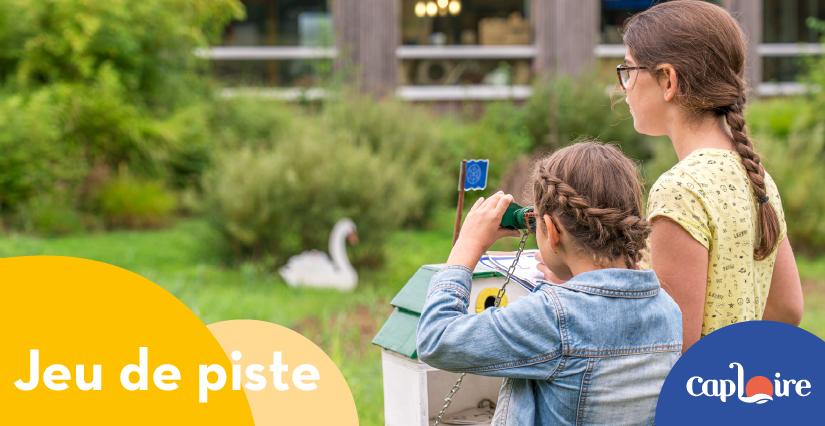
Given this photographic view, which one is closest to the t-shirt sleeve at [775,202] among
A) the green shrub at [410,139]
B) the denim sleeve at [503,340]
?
the denim sleeve at [503,340]

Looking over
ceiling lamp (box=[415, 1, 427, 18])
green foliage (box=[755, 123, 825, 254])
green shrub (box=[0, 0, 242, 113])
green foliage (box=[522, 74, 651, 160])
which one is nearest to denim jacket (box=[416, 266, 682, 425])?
green foliage (box=[755, 123, 825, 254])

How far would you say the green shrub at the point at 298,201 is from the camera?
25.8ft

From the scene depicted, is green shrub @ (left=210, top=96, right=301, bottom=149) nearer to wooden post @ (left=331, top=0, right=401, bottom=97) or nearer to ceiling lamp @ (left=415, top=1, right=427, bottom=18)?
wooden post @ (left=331, top=0, right=401, bottom=97)

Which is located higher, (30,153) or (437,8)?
(437,8)

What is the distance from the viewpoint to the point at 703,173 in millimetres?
2010

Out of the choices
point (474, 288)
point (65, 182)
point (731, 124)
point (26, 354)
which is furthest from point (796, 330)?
point (65, 182)

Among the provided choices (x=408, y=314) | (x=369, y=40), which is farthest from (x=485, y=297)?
(x=369, y=40)

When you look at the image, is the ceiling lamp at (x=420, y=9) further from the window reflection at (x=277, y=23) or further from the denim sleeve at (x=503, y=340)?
the denim sleeve at (x=503, y=340)

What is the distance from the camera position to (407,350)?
2172 millimetres

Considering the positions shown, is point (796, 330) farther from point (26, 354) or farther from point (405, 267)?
point (405, 267)

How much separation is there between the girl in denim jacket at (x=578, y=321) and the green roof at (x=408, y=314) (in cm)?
31

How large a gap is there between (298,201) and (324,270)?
0.69m

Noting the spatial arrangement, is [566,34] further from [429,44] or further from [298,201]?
[298,201]

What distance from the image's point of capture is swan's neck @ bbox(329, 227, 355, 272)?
24.9 ft
